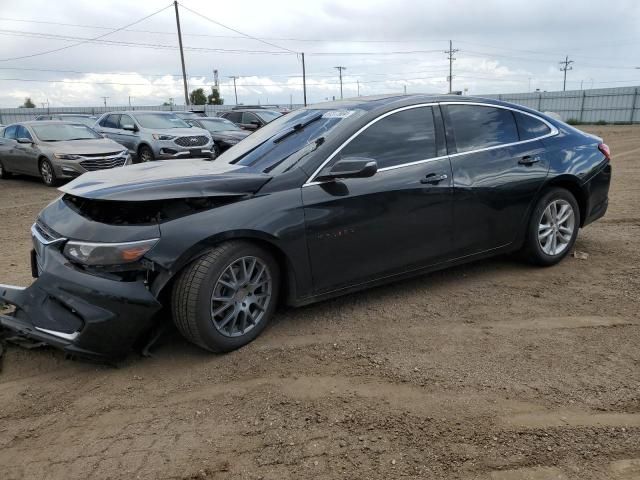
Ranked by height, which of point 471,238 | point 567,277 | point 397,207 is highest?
point 397,207

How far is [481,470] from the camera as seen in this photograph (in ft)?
7.88

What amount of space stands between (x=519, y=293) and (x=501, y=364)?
4.36ft

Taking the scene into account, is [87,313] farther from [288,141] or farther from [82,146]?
[82,146]

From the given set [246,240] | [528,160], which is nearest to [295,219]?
[246,240]

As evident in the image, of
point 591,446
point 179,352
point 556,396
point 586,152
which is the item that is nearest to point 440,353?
point 556,396

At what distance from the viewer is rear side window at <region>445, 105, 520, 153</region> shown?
14.6ft

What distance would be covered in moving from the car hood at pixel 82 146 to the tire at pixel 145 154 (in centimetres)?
164

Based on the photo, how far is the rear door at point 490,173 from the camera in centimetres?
439

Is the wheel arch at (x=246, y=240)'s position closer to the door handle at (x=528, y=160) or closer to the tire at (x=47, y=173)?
the door handle at (x=528, y=160)

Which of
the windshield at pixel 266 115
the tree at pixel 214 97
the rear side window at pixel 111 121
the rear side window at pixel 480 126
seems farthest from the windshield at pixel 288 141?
the tree at pixel 214 97

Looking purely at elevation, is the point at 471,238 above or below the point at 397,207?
below

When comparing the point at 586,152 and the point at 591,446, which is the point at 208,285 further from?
the point at 586,152

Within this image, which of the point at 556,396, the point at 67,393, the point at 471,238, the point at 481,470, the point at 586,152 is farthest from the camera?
the point at 586,152

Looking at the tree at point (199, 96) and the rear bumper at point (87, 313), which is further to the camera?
the tree at point (199, 96)
